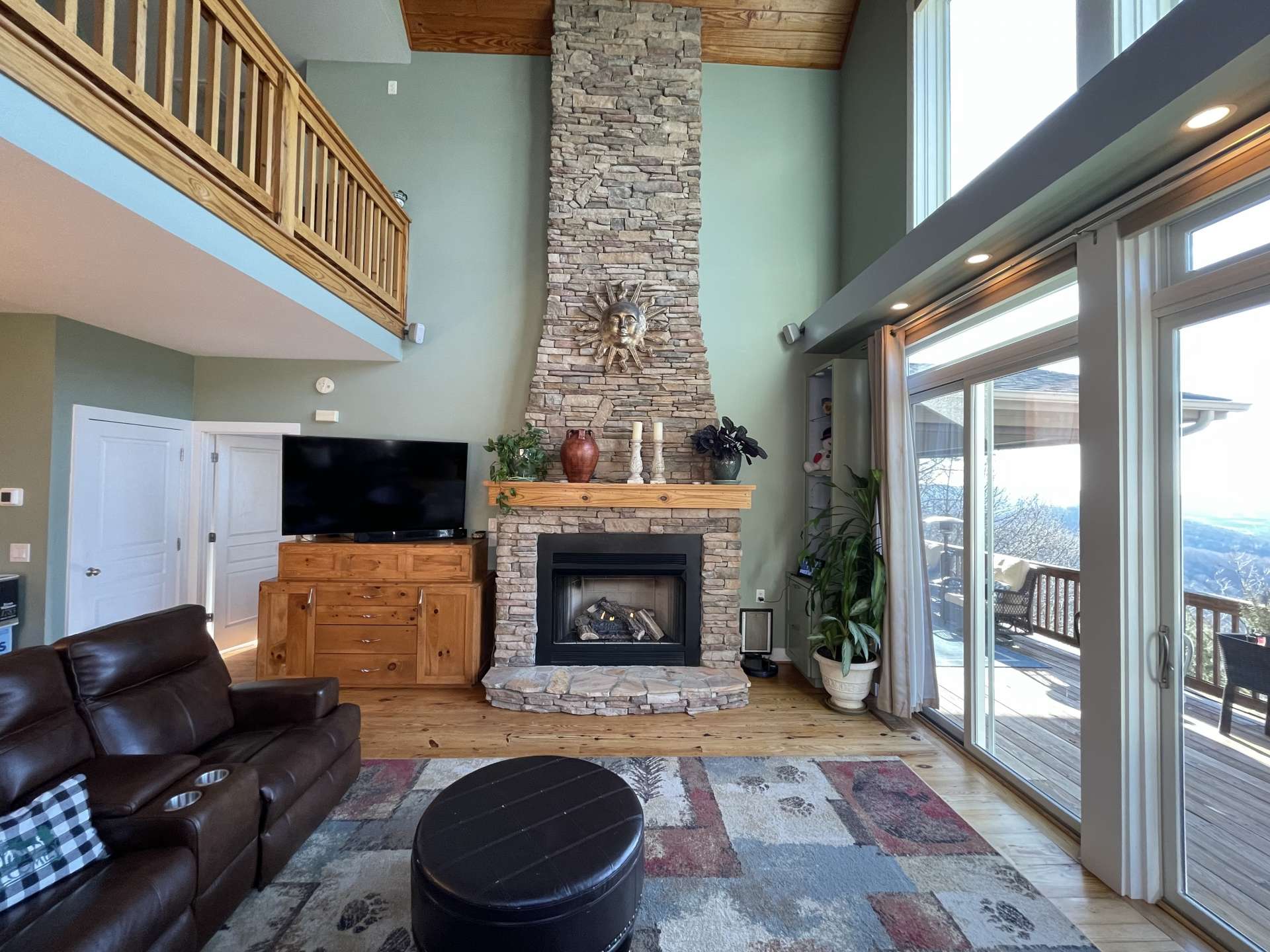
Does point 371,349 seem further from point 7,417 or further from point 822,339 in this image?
point 822,339

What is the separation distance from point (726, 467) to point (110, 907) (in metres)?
3.34

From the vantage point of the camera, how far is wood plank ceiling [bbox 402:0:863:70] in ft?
13.1

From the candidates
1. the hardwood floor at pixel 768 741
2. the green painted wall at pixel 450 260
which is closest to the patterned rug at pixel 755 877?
the hardwood floor at pixel 768 741

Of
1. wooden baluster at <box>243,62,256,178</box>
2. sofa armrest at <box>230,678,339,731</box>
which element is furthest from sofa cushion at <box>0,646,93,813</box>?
wooden baluster at <box>243,62,256,178</box>

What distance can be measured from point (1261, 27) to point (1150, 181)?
59 centimetres

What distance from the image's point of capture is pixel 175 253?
2.17m

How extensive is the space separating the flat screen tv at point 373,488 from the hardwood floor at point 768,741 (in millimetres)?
1153

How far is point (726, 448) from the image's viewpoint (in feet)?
12.3

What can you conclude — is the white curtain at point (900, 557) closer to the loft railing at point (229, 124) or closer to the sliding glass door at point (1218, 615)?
the sliding glass door at point (1218, 615)

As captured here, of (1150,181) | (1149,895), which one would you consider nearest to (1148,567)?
(1149,895)

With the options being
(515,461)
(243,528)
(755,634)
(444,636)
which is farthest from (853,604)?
(243,528)

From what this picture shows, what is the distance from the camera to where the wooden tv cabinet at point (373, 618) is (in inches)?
141

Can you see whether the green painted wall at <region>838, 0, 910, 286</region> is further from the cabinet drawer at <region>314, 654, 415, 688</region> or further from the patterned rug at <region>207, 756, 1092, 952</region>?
the cabinet drawer at <region>314, 654, 415, 688</region>

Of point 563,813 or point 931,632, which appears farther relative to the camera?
point 931,632
